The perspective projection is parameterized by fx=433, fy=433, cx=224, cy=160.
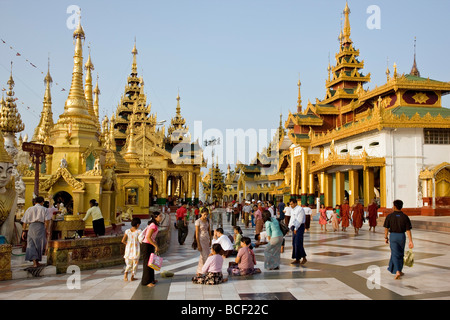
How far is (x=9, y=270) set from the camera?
27.5 ft

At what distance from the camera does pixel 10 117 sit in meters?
22.9

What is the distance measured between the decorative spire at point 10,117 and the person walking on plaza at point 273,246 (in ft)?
59.2

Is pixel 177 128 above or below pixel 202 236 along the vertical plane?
above

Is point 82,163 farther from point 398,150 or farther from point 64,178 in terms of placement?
point 398,150

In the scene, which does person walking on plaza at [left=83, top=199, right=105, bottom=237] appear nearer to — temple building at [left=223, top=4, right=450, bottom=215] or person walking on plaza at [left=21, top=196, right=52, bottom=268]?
person walking on plaza at [left=21, top=196, right=52, bottom=268]

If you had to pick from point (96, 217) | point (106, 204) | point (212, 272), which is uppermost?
point (106, 204)

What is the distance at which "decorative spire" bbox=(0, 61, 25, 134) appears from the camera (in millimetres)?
22609

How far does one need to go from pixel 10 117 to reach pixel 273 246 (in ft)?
61.3

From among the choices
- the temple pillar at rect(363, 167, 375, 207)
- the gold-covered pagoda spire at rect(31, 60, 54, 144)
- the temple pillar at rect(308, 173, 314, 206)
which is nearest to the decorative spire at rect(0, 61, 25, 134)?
the gold-covered pagoda spire at rect(31, 60, 54, 144)

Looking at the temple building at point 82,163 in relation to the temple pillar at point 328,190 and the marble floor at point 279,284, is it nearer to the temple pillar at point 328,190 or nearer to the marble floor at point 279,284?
the marble floor at point 279,284

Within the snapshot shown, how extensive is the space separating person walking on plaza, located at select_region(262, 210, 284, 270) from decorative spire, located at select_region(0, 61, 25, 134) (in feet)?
59.2

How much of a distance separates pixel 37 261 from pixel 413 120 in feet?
76.0

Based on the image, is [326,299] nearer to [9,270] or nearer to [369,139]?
[9,270]

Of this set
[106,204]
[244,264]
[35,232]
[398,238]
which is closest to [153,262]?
[244,264]
